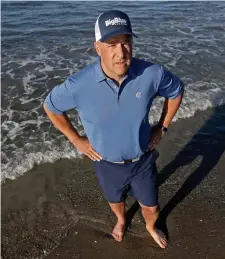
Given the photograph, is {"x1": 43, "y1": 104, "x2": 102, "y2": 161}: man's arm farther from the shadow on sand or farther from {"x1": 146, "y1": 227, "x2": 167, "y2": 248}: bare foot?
the shadow on sand

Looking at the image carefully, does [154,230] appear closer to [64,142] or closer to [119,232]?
[119,232]

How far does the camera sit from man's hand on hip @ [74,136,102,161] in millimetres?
3447

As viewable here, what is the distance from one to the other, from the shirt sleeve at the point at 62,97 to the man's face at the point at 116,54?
33 cm

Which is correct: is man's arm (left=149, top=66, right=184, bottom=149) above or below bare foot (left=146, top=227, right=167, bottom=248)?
above

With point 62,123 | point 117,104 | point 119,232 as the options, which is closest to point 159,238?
point 119,232

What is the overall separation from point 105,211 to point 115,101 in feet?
7.99

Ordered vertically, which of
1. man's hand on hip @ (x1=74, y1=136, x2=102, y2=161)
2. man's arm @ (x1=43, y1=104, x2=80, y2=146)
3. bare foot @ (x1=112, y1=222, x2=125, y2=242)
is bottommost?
bare foot @ (x1=112, y1=222, x2=125, y2=242)

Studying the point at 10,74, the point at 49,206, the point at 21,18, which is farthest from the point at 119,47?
the point at 21,18

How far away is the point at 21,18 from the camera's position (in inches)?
595

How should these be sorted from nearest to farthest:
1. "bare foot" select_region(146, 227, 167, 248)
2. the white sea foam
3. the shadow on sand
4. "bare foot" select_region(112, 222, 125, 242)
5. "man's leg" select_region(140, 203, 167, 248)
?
"man's leg" select_region(140, 203, 167, 248)
"bare foot" select_region(146, 227, 167, 248)
"bare foot" select_region(112, 222, 125, 242)
the shadow on sand
the white sea foam

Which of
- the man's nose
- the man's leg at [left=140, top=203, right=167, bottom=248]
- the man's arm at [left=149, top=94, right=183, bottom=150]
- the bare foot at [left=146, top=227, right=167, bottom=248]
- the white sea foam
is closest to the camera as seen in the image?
the man's nose

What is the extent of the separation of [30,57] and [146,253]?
8025 mm

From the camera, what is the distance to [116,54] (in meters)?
2.78

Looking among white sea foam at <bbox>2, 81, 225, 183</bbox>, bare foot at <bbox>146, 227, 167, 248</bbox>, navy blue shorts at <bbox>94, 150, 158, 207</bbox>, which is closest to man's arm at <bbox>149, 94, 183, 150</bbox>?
navy blue shorts at <bbox>94, 150, 158, 207</bbox>
